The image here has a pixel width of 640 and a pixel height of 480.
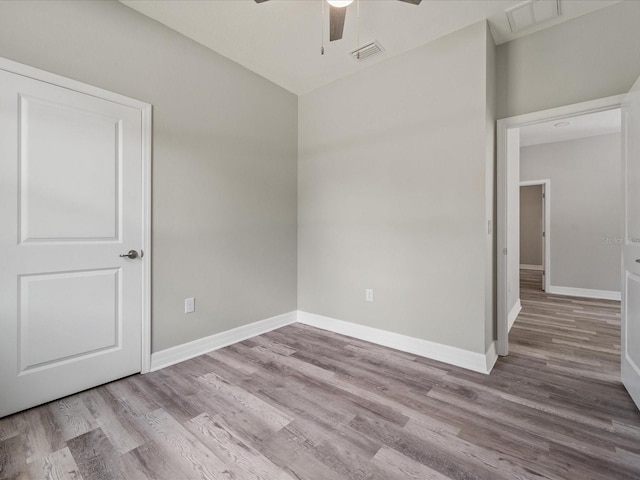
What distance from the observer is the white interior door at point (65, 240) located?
5.89 ft

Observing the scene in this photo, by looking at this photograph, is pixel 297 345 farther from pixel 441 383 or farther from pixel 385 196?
pixel 385 196

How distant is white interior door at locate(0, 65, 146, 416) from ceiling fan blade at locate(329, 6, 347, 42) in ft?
5.21

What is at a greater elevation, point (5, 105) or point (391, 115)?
point (391, 115)

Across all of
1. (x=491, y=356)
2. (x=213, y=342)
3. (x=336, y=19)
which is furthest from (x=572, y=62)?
(x=213, y=342)

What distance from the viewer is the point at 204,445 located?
1569mm

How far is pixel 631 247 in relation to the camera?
200 centimetres

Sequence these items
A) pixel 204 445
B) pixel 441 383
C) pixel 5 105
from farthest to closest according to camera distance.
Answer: pixel 441 383
pixel 5 105
pixel 204 445

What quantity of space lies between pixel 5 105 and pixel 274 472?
8.29ft

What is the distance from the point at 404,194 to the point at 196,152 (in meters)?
1.96

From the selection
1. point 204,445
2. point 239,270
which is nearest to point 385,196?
point 239,270

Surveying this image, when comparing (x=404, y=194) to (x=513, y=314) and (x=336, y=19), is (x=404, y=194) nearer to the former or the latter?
(x=336, y=19)

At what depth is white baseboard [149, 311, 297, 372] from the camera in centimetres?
246

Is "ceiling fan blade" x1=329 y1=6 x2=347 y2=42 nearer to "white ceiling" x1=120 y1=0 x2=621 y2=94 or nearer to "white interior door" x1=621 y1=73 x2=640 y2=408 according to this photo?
"white ceiling" x1=120 y1=0 x2=621 y2=94

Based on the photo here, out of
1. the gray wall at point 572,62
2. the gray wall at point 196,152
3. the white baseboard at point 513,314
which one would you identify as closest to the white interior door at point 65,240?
the gray wall at point 196,152
